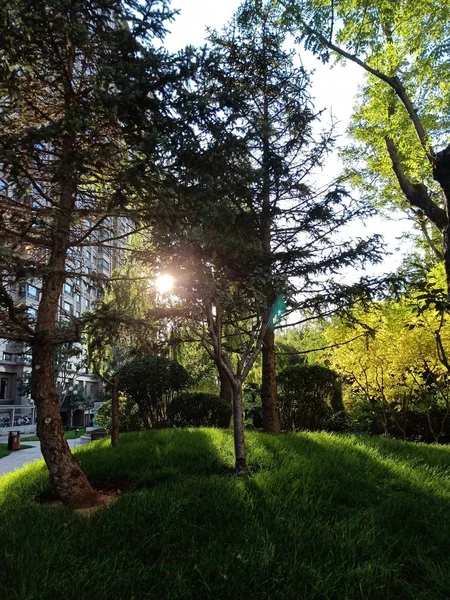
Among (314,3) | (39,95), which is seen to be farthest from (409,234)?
(39,95)

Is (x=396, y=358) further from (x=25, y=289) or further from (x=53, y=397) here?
(x=25, y=289)

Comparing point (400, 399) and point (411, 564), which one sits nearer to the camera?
point (411, 564)

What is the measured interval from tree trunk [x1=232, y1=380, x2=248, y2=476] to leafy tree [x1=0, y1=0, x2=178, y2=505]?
6.26 feet

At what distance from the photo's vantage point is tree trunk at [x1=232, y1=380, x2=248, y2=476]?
5449mm

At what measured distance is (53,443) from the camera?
16.4 feet

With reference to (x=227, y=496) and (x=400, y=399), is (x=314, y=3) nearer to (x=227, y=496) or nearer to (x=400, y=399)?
(x=227, y=496)

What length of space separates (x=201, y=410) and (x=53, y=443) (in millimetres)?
6121

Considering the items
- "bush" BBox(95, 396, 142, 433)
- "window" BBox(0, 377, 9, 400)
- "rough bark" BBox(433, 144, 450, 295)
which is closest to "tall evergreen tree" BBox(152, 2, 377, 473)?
"rough bark" BBox(433, 144, 450, 295)

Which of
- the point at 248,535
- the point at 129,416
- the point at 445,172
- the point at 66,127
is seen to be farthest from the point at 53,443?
the point at 129,416

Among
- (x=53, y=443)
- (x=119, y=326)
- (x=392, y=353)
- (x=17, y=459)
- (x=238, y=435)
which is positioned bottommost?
(x=17, y=459)

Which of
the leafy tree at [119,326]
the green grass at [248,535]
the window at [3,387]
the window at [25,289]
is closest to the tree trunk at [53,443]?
the green grass at [248,535]

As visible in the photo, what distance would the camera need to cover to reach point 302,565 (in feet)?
10.2

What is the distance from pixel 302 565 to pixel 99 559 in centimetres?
158

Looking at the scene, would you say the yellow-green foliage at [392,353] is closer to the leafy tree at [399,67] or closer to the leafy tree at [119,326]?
the leafy tree at [399,67]
